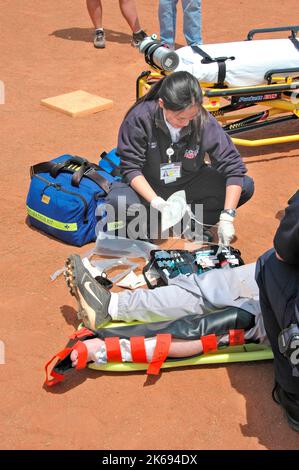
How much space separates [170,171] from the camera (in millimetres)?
3977

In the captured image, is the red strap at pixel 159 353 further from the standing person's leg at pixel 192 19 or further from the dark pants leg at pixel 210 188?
the standing person's leg at pixel 192 19

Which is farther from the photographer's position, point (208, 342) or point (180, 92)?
point (180, 92)

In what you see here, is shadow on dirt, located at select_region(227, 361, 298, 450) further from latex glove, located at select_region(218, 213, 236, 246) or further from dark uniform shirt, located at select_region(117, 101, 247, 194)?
dark uniform shirt, located at select_region(117, 101, 247, 194)

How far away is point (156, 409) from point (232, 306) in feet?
2.01

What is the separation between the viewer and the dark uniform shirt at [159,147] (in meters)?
3.80

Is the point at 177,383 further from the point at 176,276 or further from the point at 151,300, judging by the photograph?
the point at 176,276

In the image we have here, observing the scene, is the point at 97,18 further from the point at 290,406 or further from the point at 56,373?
the point at 290,406

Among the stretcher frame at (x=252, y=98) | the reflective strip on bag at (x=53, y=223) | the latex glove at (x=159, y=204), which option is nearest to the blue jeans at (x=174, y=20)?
the stretcher frame at (x=252, y=98)

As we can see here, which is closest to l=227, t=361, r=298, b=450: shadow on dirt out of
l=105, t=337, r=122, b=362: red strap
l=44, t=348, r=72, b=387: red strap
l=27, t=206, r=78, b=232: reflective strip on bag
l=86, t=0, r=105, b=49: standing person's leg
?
l=105, t=337, r=122, b=362: red strap

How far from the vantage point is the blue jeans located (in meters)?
6.77

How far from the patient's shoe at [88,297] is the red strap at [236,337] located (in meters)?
0.61

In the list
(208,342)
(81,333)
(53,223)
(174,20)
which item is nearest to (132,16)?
(174,20)

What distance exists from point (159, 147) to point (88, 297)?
118 cm
